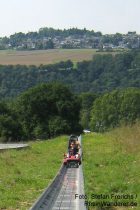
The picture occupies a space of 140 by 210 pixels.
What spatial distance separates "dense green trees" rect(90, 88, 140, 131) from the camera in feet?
374

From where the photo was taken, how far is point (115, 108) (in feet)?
394

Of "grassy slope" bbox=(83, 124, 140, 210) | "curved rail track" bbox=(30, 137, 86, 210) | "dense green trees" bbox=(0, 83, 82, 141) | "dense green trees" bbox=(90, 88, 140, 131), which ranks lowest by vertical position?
"dense green trees" bbox=(90, 88, 140, 131)

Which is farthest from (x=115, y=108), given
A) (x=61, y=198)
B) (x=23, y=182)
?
(x=61, y=198)

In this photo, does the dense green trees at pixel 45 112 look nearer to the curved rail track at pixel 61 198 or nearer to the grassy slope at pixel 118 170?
the grassy slope at pixel 118 170

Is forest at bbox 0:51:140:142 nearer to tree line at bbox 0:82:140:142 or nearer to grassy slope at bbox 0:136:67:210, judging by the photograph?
tree line at bbox 0:82:140:142

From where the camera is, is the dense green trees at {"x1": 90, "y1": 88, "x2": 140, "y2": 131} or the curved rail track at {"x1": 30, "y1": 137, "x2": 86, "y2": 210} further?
the dense green trees at {"x1": 90, "y1": 88, "x2": 140, "y2": 131}

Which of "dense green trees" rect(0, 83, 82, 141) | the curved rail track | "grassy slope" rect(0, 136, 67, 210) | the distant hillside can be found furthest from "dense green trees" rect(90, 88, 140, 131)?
the curved rail track

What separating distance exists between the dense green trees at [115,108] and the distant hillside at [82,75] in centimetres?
4366

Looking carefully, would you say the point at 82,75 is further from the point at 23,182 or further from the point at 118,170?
the point at 23,182

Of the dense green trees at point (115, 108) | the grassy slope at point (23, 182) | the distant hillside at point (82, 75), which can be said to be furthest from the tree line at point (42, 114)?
the distant hillside at point (82, 75)

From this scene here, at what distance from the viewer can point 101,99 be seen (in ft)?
404

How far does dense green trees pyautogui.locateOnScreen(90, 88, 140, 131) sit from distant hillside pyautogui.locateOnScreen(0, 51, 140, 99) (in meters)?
43.7

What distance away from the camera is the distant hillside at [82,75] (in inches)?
6777

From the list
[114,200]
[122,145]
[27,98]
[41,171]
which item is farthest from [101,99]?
[114,200]
